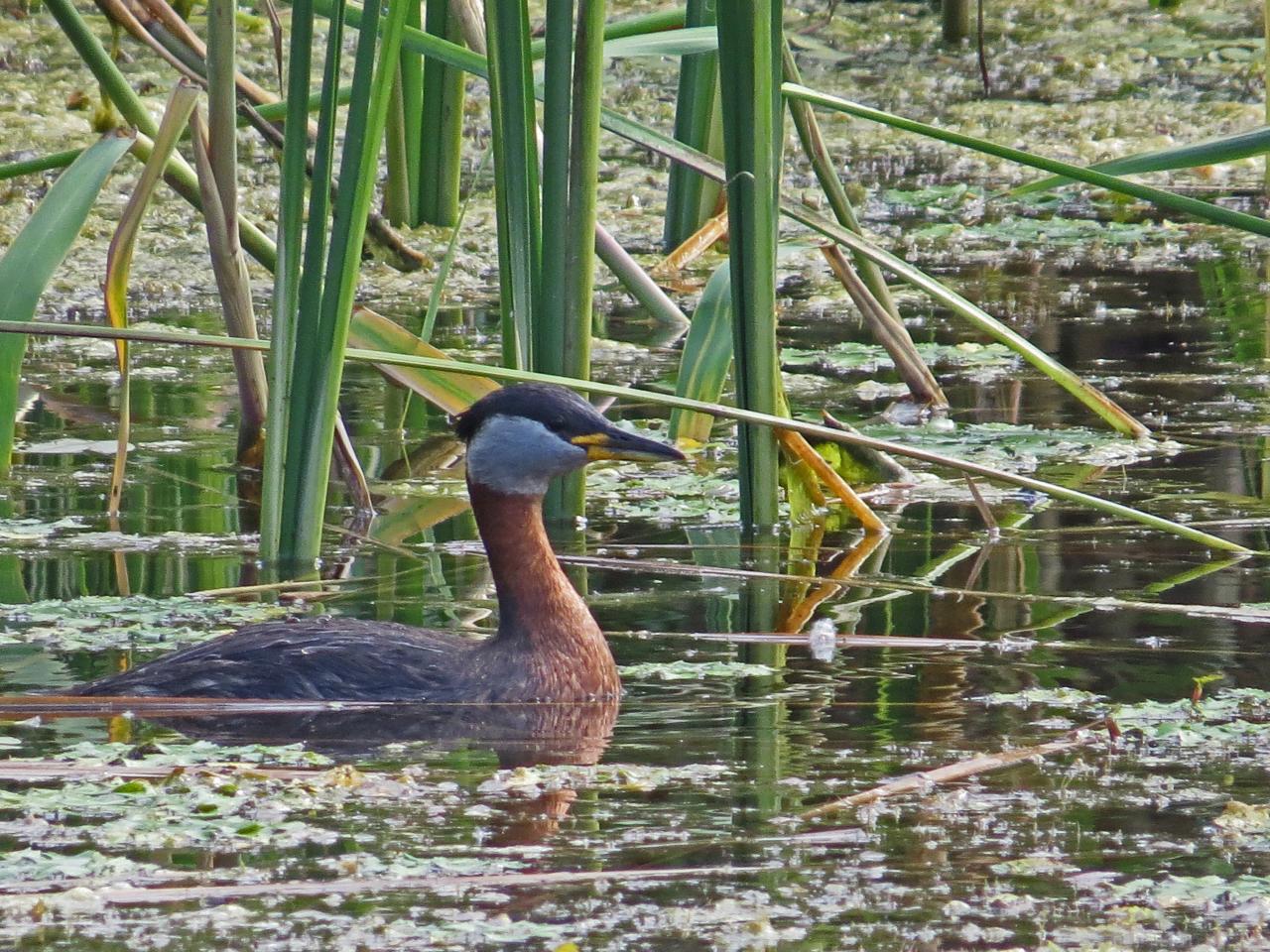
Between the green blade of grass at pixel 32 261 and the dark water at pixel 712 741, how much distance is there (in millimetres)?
603

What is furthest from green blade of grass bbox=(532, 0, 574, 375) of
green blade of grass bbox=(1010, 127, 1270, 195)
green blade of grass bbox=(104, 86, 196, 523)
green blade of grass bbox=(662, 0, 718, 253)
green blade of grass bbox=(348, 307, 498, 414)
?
→ green blade of grass bbox=(1010, 127, 1270, 195)

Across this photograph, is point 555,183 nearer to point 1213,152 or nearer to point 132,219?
point 132,219

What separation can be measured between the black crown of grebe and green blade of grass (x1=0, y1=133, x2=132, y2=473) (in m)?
0.67

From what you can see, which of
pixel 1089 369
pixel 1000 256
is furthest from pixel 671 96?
pixel 1089 369

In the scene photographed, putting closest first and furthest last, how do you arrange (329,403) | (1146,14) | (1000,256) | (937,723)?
(937,723) → (329,403) → (1000,256) → (1146,14)

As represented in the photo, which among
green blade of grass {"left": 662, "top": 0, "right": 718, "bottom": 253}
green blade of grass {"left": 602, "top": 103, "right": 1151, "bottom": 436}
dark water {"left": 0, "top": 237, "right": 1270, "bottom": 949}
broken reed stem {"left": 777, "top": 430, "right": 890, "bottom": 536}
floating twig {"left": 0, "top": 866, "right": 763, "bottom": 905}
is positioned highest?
green blade of grass {"left": 662, "top": 0, "right": 718, "bottom": 253}

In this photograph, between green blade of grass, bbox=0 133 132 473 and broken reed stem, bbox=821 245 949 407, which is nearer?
green blade of grass, bbox=0 133 132 473

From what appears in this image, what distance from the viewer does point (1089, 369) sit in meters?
8.52

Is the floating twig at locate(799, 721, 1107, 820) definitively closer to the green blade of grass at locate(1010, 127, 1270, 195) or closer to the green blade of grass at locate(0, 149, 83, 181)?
the green blade of grass at locate(1010, 127, 1270, 195)

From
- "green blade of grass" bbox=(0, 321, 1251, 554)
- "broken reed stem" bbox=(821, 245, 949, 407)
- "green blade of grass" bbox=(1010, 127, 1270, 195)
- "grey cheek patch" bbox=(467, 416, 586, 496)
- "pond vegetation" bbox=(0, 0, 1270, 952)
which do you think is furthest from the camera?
"broken reed stem" bbox=(821, 245, 949, 407)

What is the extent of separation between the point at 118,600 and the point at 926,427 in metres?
3.06

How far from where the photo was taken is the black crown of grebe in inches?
186

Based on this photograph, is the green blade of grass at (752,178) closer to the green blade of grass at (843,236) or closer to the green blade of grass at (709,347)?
the green blade of grass at (843,236)

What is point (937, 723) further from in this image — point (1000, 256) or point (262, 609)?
point (1000, 256)
